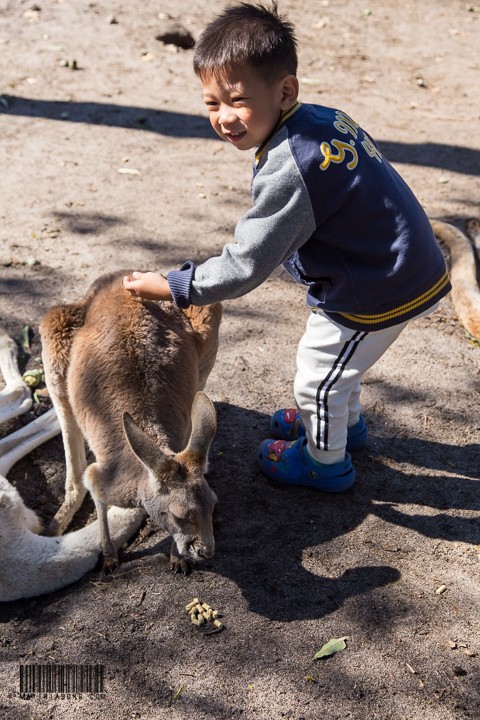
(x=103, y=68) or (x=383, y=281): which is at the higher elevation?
(x=383, y=281)

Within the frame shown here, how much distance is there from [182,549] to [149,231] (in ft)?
7.70

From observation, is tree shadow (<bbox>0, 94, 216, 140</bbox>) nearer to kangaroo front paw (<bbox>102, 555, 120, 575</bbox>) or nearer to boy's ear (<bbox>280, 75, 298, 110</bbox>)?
boy's ear (<bbox>280, 75, 298, 110</bbox>)

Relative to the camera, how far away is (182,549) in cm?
207

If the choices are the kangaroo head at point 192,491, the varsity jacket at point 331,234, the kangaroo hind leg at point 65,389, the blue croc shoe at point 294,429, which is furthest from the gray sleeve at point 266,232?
the blue croc shoe at point 294,429

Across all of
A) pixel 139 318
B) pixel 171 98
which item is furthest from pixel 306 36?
pixel 139 318

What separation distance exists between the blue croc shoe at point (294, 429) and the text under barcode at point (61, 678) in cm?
110

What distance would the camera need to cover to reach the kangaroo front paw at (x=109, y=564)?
235 centimetres

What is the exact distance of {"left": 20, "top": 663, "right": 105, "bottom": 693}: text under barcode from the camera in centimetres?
199

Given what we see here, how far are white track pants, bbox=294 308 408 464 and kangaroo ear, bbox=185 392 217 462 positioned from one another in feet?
1.60

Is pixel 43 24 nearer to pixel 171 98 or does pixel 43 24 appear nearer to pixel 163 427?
pixel 171 98

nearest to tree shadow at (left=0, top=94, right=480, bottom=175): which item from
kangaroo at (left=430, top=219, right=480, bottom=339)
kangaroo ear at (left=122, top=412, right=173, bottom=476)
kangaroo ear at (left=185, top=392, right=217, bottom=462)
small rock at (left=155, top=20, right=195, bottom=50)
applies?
kangaroo at (left=430, top=219, right=480, bottom=339)

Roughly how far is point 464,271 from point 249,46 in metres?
2.08

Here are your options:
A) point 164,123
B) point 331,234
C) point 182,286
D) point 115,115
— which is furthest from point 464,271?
point 115,115

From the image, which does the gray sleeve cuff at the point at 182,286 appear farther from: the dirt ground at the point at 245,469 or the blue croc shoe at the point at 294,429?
the blue croc shoe at the point at 294,429
